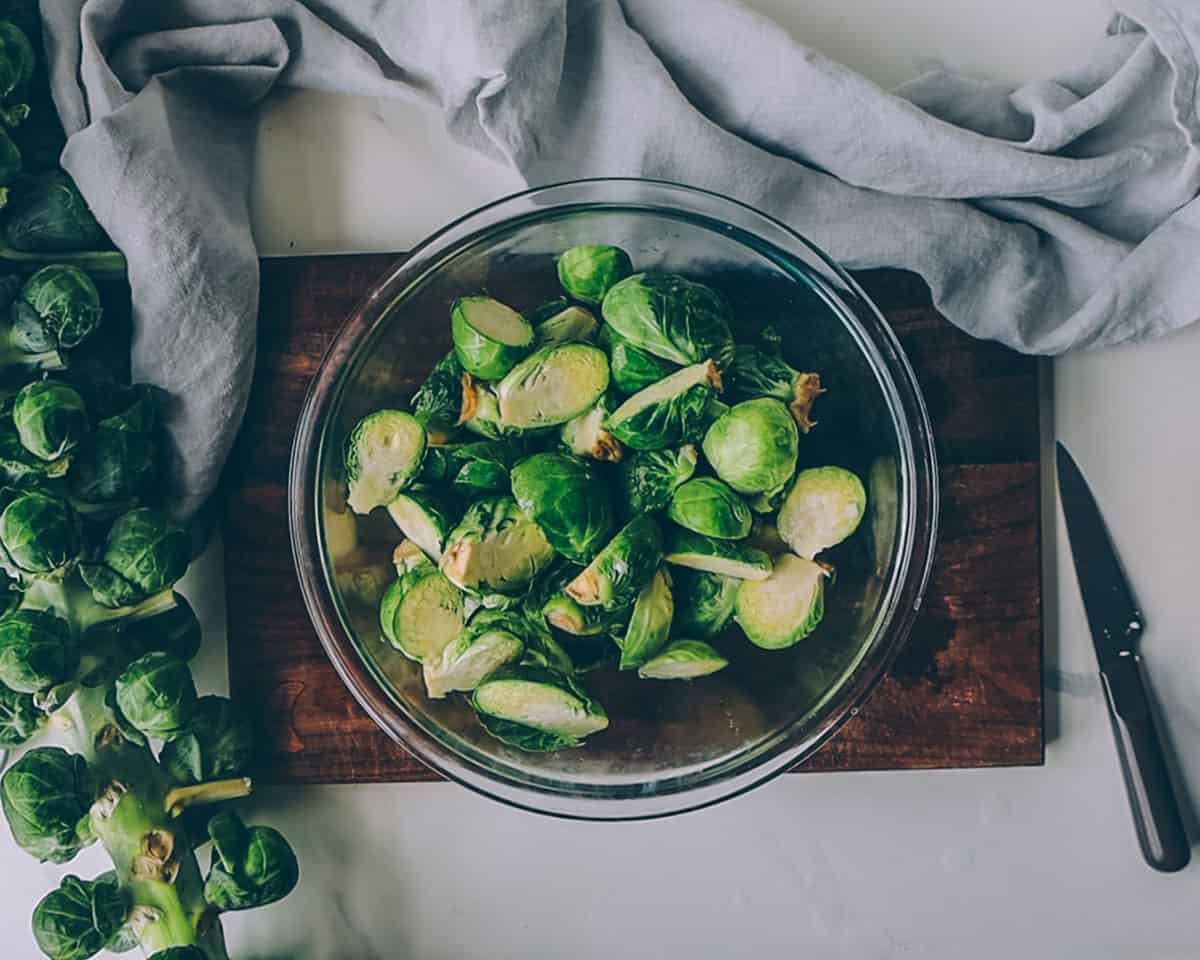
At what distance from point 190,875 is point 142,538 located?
0.36m

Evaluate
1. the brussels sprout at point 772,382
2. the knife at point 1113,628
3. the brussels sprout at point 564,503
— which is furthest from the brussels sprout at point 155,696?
the knife at point 1113,628

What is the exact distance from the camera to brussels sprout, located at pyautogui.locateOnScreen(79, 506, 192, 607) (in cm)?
116

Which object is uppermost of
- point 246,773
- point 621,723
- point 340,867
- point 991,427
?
point 991,427

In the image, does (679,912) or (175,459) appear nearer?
(175,459)

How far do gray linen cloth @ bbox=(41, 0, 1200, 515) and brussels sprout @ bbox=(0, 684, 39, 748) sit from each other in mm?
249

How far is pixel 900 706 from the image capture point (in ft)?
4.22

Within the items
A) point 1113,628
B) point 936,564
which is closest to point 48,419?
point 936,564

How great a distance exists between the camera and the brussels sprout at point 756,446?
110 centimetres

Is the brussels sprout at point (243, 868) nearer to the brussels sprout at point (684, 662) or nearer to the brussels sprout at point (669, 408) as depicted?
the brussels sprout at point (684, 662)

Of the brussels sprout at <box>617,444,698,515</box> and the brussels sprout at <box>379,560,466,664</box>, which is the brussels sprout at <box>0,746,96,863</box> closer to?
the brussels sprout at <box>379,560,466,664</box>

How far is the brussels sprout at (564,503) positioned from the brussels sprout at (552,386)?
0.04 metres

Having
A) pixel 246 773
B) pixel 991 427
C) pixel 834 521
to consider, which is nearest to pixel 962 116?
pixel 991 427

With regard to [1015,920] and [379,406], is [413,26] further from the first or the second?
[1015,920]

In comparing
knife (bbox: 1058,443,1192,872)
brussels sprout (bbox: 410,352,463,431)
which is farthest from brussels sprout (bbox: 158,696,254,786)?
knife (bbox: 1058,443,1192,872)
